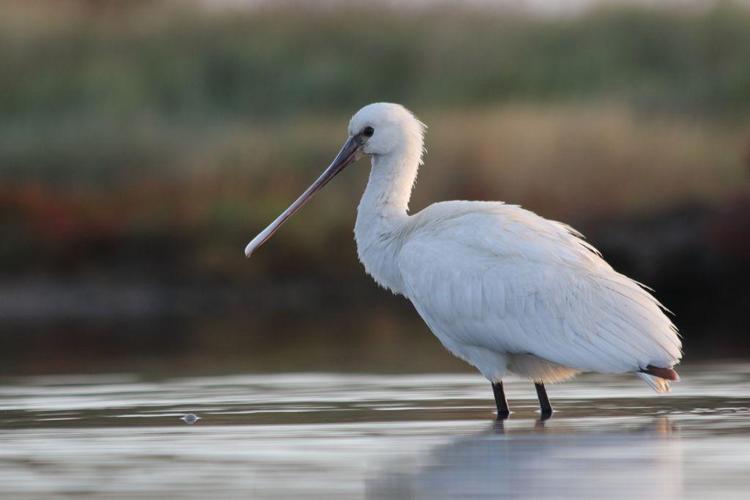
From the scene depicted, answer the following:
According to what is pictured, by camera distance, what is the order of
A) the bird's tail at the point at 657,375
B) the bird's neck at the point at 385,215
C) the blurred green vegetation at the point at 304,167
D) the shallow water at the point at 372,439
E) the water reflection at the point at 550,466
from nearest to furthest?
the water reflection at the point at 550,466
the shallow water at the point at 372,439
the bird's tail at the point at 657,375
the bird's neck at the point at 385,215
the blurred green vegetation at the point at 304,167

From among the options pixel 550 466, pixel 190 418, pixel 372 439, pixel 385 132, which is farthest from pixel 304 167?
pixel 550 466

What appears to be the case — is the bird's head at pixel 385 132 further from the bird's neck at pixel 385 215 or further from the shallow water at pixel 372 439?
the shallow water at pixel 372 439

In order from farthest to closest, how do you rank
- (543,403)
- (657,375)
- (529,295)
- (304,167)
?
(304,167) < (543,403) < (529,295) < (657,375)

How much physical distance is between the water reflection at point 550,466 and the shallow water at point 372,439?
0.03 ft

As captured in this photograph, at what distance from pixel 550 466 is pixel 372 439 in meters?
1.54

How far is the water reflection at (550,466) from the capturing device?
884cm

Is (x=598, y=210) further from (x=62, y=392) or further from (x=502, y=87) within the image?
(x=62, y=392)

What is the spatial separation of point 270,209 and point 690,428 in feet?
42.4

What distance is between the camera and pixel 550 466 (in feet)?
31.2

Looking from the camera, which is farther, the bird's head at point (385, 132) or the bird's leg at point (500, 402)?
the bird's head at point (385, 132)

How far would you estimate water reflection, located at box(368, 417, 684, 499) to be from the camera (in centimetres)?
884

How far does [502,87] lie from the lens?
99.6ft

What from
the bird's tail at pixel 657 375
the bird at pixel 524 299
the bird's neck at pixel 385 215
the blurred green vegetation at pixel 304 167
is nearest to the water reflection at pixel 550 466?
the bird's tail at pixel 657 375

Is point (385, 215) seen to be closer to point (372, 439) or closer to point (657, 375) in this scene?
point (657, 375)
